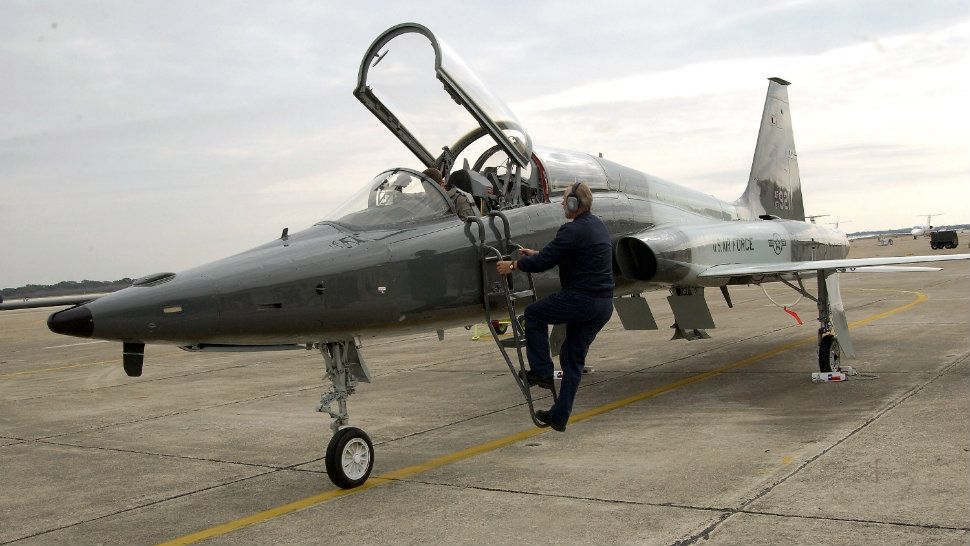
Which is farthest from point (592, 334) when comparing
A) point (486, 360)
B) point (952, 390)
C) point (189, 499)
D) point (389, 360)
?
point (389, 360)

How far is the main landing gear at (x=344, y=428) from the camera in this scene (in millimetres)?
6191

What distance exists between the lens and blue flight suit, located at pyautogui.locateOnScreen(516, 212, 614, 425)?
625 centimetres

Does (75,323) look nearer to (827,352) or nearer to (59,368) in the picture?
(827,352)

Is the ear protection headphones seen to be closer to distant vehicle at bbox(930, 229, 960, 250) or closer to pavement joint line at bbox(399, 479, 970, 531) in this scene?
pavement joint line at bbox(399, 479, 970, 531)

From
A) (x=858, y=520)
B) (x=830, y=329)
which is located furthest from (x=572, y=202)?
(x=830, y=329)

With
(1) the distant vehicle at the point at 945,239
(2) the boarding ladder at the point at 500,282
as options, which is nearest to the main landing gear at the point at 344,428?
(2) the boarding ladder at the point at 500,282

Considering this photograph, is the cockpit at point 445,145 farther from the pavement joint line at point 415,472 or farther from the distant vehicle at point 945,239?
the distant vehicle at point 945,239

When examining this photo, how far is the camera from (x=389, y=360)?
15.1m

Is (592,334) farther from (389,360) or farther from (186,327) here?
(389,360)

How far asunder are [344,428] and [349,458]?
0.76 ft

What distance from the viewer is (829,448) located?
6.60m

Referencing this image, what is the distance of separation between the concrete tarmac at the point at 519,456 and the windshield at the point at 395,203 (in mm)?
2031

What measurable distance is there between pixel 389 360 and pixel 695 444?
8788 millimetres

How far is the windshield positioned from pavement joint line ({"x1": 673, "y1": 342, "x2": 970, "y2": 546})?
11.3ft
